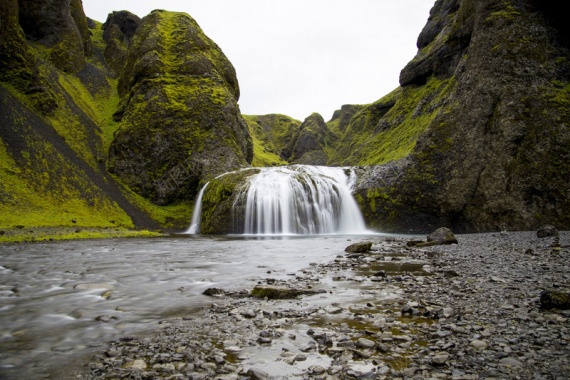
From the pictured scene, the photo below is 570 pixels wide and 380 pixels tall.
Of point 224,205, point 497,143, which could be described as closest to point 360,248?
point 497,143

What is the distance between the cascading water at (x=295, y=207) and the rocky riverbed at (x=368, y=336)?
23.7 metres

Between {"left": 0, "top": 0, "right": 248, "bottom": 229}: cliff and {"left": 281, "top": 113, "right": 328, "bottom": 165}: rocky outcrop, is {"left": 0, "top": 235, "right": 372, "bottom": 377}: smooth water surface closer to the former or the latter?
{"left": 0, "top": 0, "right": 248, "bottom": 229}: cliff

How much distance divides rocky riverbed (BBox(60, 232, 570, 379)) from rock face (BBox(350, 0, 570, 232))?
1810cm

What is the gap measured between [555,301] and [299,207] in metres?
27.8

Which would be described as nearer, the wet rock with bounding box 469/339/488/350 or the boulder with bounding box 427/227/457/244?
the wet rock with bounding box 469/339/488/350

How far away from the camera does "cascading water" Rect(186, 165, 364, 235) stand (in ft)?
103

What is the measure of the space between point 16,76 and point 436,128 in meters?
56.3

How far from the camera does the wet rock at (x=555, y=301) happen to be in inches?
186

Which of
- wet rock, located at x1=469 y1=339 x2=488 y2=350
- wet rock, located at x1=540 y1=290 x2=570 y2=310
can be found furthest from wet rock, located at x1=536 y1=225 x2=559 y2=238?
wet rock, located at x1=469 y1=339 x2=488 y2=350

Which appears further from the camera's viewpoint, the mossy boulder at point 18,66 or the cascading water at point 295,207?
the mossy boulder at point 18,66

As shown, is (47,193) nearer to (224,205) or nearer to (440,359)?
(224,205)

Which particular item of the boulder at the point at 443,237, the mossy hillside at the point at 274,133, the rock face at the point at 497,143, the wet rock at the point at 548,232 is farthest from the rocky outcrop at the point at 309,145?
the wet rock at the point at 548,232

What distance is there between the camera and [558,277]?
7082mm

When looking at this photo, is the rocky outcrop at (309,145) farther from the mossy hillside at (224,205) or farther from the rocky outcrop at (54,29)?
the mossy hillside at (224,205)
